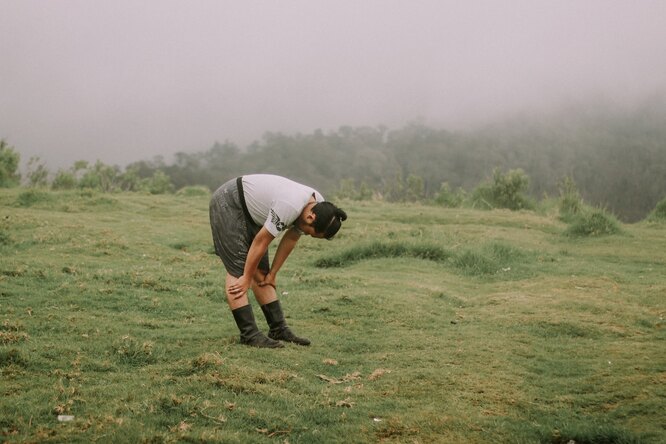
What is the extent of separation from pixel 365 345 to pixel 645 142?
5506 inches

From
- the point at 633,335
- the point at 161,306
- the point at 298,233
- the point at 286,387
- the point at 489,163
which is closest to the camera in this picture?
the point at 286,387

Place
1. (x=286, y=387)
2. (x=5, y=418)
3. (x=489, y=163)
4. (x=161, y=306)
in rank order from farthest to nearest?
(x=489, y=163), (x=161, y=306), (x=286, y=387), (x=5, y=418)

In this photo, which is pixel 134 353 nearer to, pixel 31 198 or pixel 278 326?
pixel 278 326

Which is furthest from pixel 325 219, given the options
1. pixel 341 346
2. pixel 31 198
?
pixel 31 198

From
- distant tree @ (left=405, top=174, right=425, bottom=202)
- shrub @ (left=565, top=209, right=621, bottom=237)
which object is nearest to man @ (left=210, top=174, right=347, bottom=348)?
shrub @ (left=565, top=209, right=621, bottom=237)

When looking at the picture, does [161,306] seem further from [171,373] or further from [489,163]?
[489,163]

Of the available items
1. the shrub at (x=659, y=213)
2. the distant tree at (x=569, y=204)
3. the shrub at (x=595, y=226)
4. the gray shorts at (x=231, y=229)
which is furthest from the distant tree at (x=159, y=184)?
the gray shorts at (x=231, y=229)

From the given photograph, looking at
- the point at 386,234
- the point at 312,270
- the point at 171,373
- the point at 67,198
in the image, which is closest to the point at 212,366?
the point at 171,373

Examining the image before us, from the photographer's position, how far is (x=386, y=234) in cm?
1691

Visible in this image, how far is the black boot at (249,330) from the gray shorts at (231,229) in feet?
1.34

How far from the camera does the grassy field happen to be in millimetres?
4996

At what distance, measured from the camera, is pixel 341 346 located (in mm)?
7684

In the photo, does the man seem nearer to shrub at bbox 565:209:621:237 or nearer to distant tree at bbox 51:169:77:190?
shrub at bbox 565:209:621:237

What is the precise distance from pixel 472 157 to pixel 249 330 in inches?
4867
